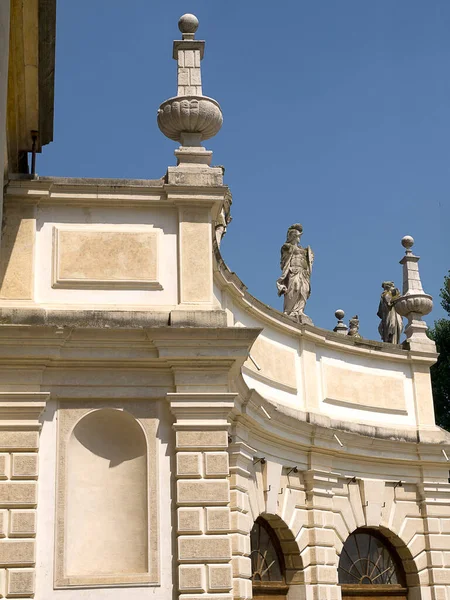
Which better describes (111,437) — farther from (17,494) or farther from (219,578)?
(219,578)

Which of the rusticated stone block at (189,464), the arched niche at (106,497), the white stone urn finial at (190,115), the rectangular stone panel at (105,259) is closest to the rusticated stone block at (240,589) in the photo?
the arched niche at (106,497)

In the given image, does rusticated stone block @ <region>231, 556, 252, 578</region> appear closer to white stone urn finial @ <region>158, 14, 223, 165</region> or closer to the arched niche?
the arched niche

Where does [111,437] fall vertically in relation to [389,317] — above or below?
below

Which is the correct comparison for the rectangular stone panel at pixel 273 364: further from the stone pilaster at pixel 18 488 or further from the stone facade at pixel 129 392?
the stone pilaster at pixel 18 488

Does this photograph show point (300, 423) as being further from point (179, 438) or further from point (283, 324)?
point (179, 438)

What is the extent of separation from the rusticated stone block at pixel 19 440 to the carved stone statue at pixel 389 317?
475 inches

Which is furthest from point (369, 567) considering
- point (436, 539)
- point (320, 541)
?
point (320, 541)

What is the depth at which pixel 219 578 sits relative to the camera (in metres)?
14.2

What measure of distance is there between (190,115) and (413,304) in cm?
998

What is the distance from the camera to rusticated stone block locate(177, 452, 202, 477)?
1467cm

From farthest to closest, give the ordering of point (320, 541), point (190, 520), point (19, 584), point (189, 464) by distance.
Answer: point (320, 541) → point (189, 464) → point (190, 520) → point (19, 584)

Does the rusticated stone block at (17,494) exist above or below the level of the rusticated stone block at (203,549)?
above

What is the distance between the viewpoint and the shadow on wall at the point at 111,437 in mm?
15047

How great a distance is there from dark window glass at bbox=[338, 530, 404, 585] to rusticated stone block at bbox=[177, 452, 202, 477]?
750 cm
